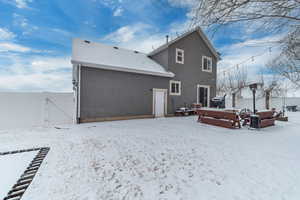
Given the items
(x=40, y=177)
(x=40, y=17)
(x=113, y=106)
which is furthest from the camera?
(x=113, y=106)

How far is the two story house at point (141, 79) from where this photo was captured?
6828mm

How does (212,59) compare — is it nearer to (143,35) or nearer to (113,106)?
(143,35)

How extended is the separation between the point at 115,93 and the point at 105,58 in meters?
2.25

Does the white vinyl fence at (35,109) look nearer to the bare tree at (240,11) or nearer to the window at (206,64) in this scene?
the bare tree at (240,11)

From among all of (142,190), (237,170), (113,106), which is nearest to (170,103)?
(113,106)

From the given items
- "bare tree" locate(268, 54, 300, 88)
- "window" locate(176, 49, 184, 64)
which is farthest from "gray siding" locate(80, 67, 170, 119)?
"bare tree" locate(268, 54, 300, 88)

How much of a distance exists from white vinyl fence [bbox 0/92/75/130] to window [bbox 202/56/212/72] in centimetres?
1010

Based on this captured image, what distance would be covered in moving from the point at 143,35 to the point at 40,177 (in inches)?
409

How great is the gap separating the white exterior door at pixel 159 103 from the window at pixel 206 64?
482 cm

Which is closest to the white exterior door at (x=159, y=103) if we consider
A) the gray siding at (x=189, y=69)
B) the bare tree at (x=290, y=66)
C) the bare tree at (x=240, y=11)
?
the gray siding at (x=189, y=69)

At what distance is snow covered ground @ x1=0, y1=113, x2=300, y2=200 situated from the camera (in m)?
1.75

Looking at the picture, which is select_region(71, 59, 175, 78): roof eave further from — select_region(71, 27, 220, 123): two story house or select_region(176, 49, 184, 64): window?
select_region(176, 49, 184, 64): window

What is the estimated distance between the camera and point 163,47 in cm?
970

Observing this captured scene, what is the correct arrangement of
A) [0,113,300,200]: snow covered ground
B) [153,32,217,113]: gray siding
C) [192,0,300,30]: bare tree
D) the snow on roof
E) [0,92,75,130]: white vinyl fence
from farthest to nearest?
[153,32,217,113]: gray siding
the snow on roof
[0,92,75,130]: white vinyl fence
[192,0,300,30]: bare tree
[0,113,300,200]: snow covered ground
